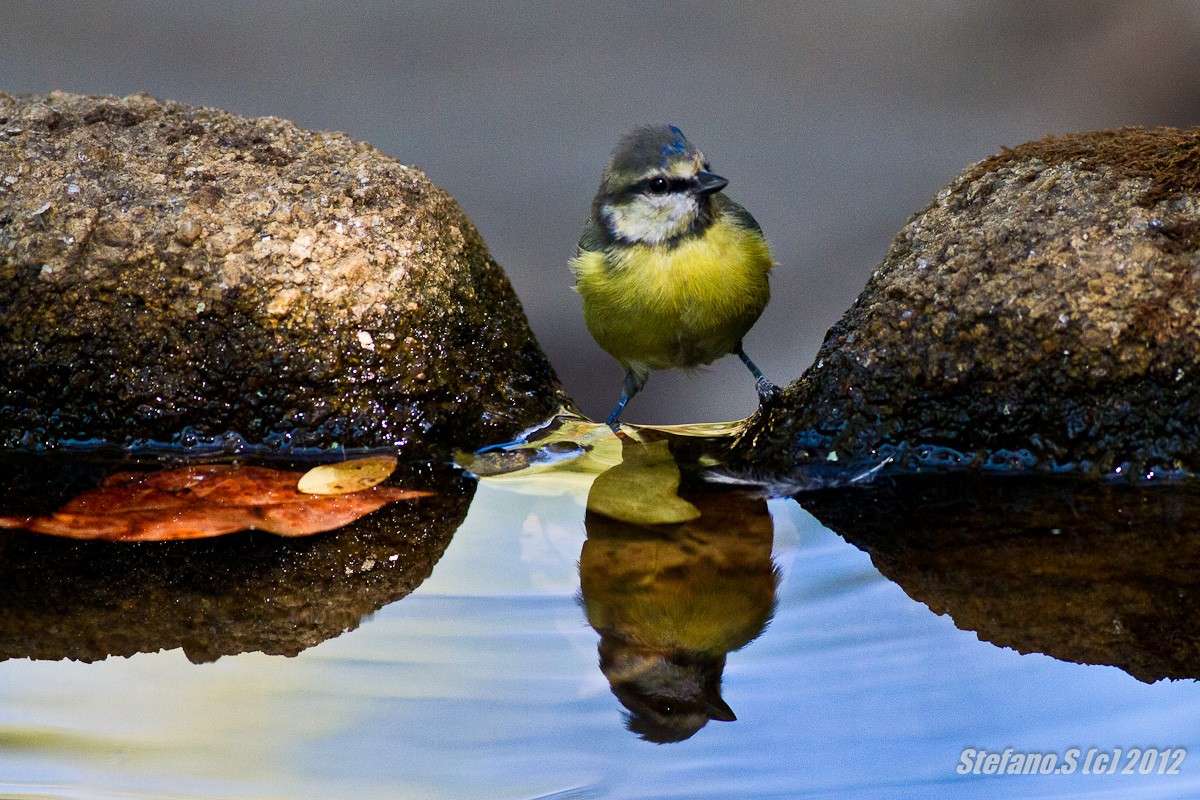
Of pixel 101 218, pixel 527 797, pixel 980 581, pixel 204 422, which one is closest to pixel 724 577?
pixel 980 581

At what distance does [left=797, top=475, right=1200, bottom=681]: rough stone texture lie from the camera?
9.25ft

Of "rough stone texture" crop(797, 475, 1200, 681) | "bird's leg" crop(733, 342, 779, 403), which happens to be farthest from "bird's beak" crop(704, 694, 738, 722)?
"bird's leg" crop(733, 342, 779, 403)

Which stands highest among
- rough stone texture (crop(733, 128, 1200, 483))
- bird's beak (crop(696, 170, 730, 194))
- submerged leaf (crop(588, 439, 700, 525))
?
bird's beak (crop(696, 170, 730, 194))

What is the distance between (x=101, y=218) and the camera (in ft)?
12.8

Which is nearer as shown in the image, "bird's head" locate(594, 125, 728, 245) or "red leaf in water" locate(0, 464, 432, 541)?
"red leaf in water" locate(0, 464, 432, 541)

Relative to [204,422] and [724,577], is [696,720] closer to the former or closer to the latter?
[724,577]

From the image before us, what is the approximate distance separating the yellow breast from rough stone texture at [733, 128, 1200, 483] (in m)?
0.51

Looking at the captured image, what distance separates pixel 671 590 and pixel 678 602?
6cm

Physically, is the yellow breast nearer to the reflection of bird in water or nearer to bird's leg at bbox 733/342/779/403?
bird's leg at bbox 733/342/779/403

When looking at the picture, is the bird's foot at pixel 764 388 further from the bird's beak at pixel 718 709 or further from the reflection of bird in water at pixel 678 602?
the bird's beak at pixel 718 709

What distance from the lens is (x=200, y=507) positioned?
143 inches

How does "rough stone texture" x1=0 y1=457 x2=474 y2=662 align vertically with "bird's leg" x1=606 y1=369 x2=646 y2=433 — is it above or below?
below

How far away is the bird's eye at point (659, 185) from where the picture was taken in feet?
13.9

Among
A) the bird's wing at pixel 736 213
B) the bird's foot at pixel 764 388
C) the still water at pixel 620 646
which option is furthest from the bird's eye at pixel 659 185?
the still water at pixel 620 646
